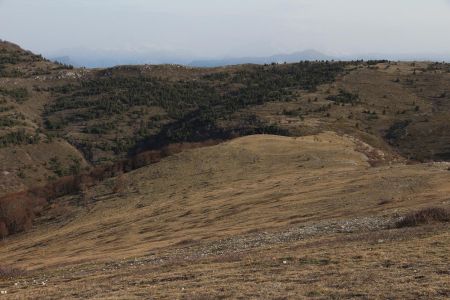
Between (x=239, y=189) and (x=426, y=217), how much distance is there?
93.0 ft

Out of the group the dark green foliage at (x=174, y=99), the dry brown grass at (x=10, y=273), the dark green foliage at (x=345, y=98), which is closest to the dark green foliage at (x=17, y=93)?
the dark green foliage at (x=174, y=99)

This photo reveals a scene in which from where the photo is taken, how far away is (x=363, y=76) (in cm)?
14700

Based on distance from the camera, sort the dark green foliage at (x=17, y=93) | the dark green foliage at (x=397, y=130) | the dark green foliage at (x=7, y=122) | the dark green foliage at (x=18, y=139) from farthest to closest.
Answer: the dark green foliage at (x=17, y=93)
the dark green foliage at (x=7, y=122)
the dark green foliage at (x=18, y=139)
the dark green foliage at (x=397, y=130)

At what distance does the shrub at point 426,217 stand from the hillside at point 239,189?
102mm

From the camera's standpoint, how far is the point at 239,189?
180 ft

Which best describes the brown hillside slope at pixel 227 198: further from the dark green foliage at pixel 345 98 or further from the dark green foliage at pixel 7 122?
the dark green foliage at pixel 7 122

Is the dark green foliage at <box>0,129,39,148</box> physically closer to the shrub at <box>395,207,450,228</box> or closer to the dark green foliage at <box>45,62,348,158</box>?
the dark green foliage at <box>45,62,348,158</box>

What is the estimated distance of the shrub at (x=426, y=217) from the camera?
2788 centimetres

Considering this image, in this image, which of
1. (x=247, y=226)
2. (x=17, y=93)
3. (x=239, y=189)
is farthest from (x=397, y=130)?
(x=17, y=93)

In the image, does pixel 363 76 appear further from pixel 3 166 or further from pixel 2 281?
pixel 2 281

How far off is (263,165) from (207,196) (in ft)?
43.6

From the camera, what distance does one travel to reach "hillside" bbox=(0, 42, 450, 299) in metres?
21.6

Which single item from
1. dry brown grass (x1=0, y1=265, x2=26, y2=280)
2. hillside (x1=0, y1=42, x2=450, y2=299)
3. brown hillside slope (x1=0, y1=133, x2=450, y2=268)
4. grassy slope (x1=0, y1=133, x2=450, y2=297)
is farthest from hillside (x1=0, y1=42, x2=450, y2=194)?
dry brown grass (x1=0, y1=265, x2=26, y2=280)

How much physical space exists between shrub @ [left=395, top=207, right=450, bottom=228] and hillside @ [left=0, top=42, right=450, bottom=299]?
102 millimetres
